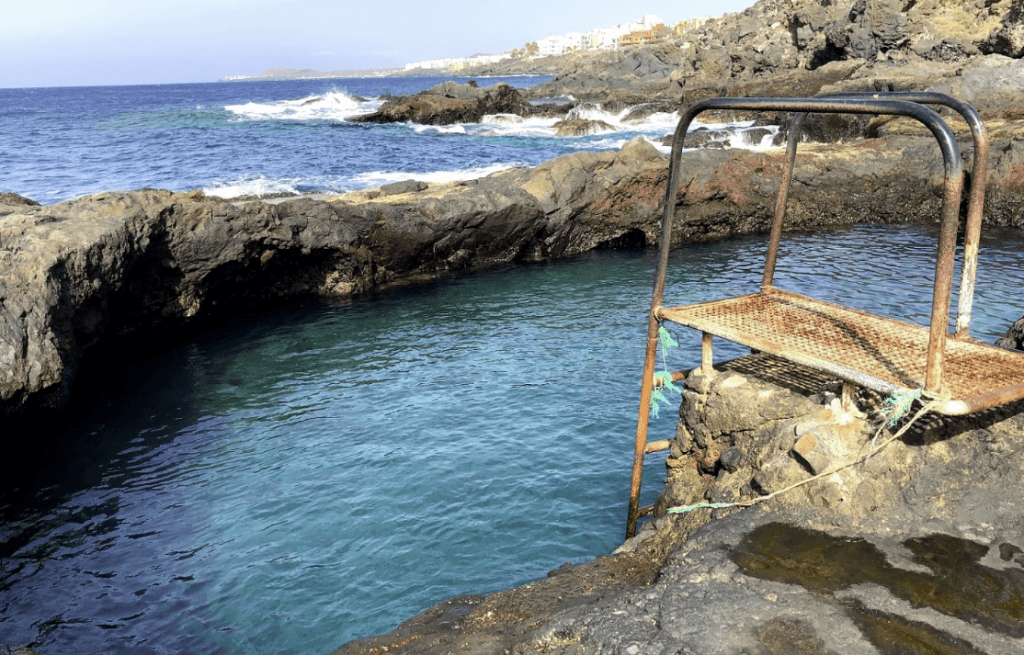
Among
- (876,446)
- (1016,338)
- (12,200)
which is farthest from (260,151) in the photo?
(876,446)

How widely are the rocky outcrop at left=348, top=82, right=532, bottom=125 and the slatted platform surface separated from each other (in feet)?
173

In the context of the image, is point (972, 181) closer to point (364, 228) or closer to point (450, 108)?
point (364, 228)

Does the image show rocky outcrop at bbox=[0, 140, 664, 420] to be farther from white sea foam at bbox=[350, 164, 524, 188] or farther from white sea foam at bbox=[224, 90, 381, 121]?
white sea foam at bbox=[224, 90, 381, 121]

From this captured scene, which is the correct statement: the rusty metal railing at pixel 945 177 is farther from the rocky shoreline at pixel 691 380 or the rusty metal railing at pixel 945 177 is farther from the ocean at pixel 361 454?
the ocean at pixel 361 454

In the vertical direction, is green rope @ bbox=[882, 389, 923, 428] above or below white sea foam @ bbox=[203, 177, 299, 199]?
above

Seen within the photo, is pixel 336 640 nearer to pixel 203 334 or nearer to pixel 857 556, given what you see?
pixel 857 556

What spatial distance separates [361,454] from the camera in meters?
9.45

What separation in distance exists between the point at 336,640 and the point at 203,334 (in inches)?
378

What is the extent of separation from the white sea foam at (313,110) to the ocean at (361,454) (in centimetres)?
5244

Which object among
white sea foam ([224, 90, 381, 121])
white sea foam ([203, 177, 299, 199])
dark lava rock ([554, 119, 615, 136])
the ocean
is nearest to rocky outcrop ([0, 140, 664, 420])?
the ocean

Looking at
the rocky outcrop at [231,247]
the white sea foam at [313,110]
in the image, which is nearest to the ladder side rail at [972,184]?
the rocky outcrop at [231,247]

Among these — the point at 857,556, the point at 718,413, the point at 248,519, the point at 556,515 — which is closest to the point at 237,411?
the point at 248,519

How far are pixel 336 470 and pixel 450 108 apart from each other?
5113 cm

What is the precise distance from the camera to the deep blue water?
30781 mm
